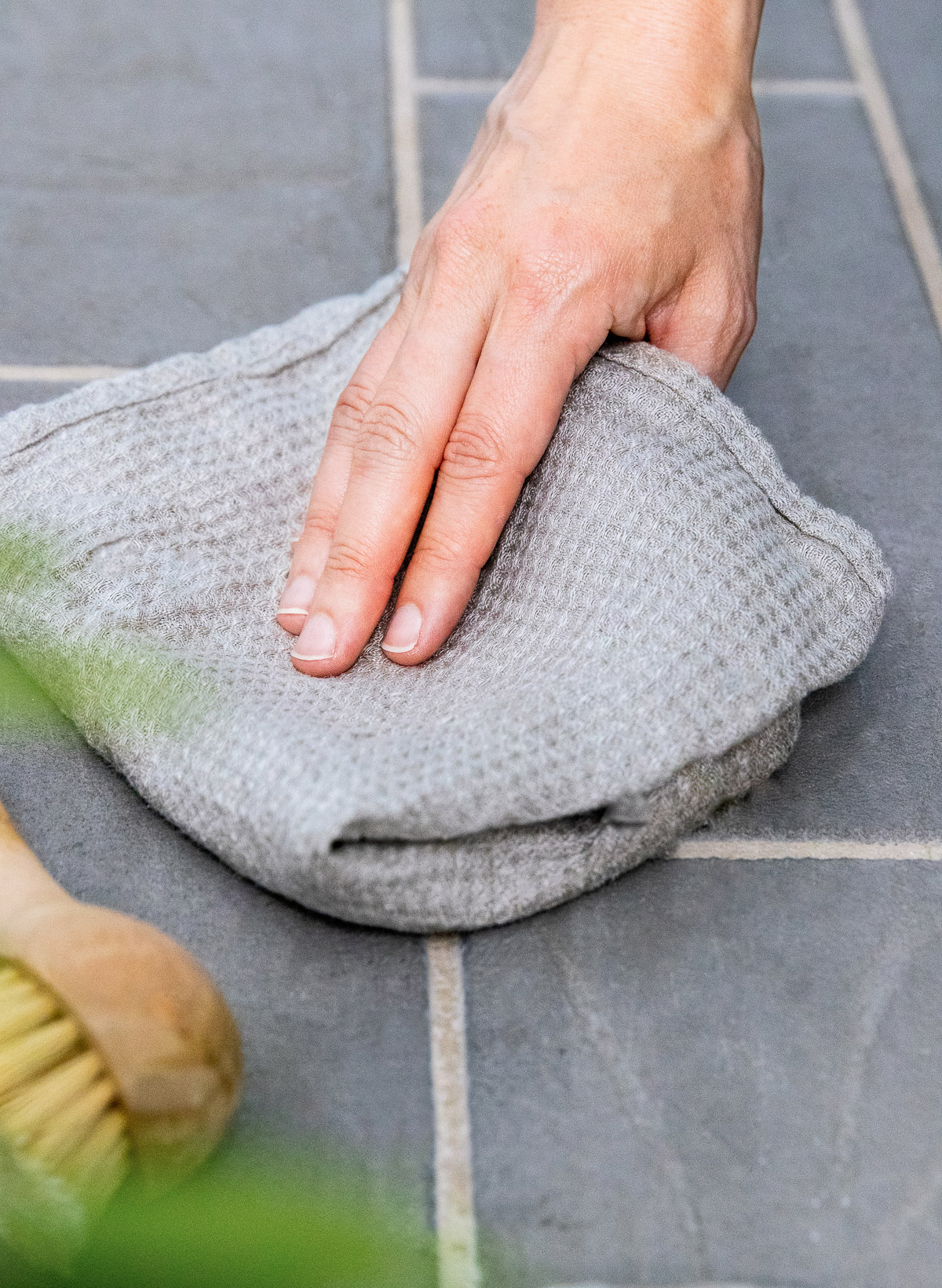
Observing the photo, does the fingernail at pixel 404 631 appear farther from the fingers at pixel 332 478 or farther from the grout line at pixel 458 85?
the grout line at pixel 458 85

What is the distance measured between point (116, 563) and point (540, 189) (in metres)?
0.32

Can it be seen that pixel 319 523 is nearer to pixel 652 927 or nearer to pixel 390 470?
pixel 390 470

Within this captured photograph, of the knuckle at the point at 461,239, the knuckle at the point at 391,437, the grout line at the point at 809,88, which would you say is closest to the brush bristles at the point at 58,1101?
the knuckle at the point at 391,437

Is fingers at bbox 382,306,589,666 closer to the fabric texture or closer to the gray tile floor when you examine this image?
the fabric texture

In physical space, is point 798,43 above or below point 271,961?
above

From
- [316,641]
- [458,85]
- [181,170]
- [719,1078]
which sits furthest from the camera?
[458,85]

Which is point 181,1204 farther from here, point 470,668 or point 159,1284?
point 470,668

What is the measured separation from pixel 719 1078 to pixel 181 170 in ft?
2.73

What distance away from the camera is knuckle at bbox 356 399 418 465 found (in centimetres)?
69

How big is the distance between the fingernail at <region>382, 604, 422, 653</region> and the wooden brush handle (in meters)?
0.21

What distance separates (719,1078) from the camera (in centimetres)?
54

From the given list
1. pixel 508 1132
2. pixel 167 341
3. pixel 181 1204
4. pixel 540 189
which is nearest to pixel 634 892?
pixel 508 1132

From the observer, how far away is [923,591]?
0.76m

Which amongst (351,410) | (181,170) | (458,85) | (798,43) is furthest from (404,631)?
(798,43)
